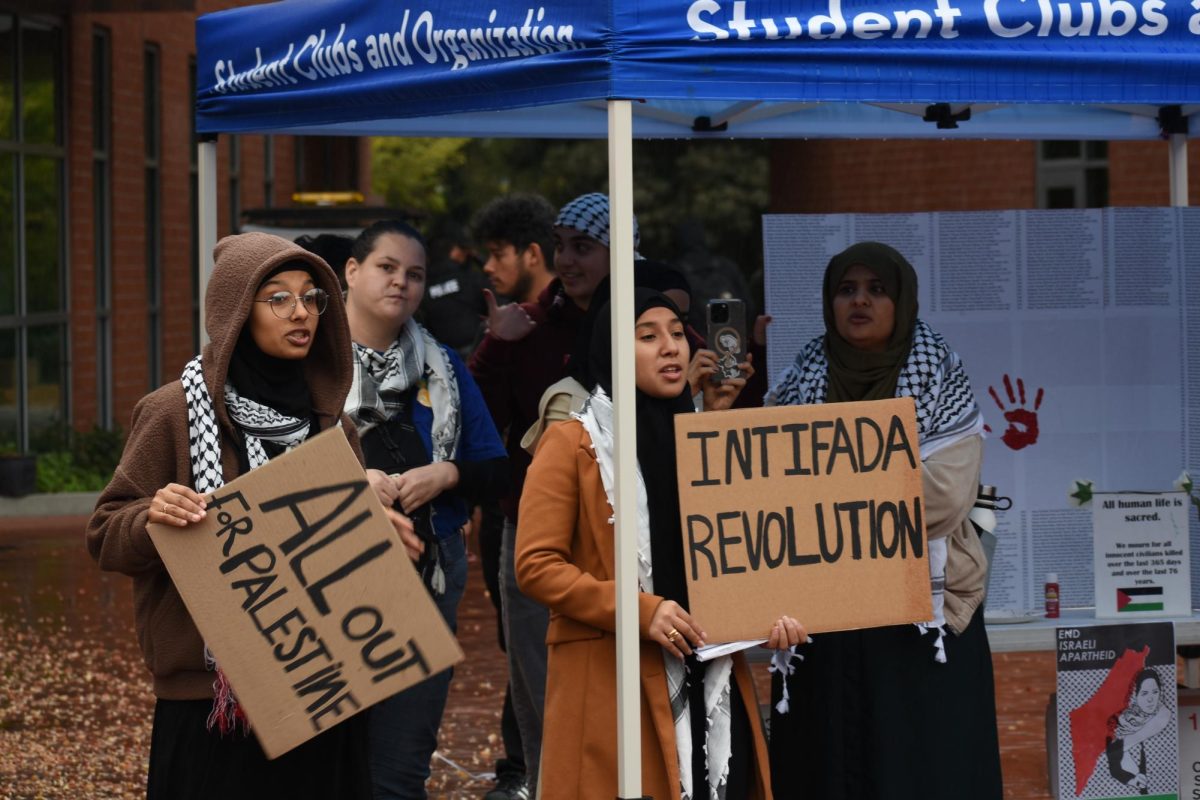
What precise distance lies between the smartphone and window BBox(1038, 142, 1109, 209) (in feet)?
35.9

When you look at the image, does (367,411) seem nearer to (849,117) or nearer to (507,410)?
(507,410)

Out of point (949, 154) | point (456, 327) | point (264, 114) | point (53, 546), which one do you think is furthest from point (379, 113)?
point (949, 154)

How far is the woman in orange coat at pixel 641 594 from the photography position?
4.61m

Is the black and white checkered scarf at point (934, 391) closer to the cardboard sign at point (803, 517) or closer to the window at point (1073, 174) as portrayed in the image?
the cardboard sign at point (803, 517)

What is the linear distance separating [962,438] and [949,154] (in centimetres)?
1107

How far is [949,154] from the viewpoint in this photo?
15797 millimetres

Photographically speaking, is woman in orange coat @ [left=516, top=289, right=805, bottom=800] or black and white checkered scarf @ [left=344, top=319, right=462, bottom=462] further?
black and white checkered scarf @ [left=344, top=319, right=462, bottom=462]

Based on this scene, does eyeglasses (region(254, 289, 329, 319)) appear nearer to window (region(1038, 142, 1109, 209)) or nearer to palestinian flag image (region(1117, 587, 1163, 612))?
palestinian flag image (region(1117, 587, 1163, 612))

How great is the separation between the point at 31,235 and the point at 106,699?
26.4 ft

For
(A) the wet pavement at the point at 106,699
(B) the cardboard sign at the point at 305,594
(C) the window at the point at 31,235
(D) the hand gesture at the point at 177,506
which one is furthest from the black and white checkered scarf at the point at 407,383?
(C) the window at the point at 31,235

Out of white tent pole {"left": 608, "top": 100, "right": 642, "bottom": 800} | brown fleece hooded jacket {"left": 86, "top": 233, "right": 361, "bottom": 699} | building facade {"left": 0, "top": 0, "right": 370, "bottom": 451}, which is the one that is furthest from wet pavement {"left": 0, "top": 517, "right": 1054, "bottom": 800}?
building facade {"left": 0, "top": 0, "right": 370, "bottom": 451}

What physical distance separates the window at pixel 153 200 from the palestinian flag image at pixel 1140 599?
1427 centimetres

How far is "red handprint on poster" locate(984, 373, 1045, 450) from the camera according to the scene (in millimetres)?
6105

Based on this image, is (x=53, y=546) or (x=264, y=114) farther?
(x=53, y=546)
